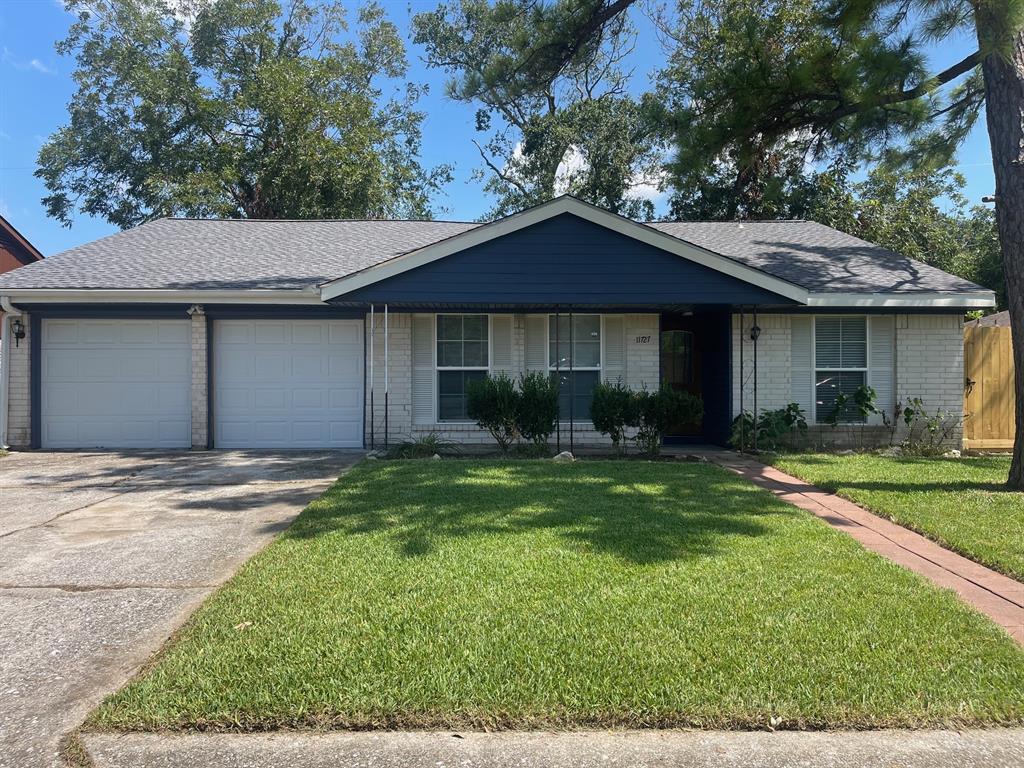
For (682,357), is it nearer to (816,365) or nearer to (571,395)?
(816,365)

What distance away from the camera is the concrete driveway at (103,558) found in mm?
3139

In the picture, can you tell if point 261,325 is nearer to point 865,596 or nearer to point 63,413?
point 63,413

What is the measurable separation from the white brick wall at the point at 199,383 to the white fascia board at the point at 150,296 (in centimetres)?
56

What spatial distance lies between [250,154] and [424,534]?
22645 mm

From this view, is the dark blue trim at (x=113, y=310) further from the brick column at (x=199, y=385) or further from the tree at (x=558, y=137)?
the tree at (x=558, y=137)

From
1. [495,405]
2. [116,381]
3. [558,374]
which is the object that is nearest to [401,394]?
[495,405]

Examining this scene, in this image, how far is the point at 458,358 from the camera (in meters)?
11.7

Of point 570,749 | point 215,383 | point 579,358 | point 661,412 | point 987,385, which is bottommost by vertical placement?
point 570,749

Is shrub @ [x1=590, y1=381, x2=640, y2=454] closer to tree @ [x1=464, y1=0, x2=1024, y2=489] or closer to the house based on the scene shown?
the house

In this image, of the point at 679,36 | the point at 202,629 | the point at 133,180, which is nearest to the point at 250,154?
the point at 133,180

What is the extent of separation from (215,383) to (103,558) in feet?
22.4

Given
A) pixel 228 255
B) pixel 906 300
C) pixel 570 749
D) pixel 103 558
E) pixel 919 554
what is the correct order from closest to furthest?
pixel 570 749
pixel 103 558
pixel 919 554
pixel 906 300
pixel 228 255

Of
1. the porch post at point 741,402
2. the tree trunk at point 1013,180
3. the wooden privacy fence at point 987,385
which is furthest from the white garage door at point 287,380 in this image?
the wooden privacy fence at point 987,385

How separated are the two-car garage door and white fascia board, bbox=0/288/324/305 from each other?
0.65 m
